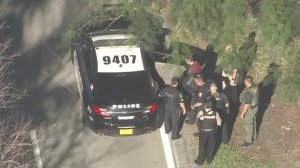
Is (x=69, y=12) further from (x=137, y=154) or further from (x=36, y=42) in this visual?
(x=137, y=154)

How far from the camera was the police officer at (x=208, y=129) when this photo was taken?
12.4 meters

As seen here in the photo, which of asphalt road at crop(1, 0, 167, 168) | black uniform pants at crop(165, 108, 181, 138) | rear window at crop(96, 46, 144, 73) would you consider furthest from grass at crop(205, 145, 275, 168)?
rear window at crop(96, 46, 144, 73)

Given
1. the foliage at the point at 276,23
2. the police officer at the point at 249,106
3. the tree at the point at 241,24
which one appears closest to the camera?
the foliage at the point at 276,23

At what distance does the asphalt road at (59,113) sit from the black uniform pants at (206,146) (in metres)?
1.00

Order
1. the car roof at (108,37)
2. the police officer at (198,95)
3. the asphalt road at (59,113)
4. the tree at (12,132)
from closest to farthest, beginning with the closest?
1. the tree at (12,132)
2. the police officer at (198,95)
3. the asphalt road at (59,113)
4. the car roof at (108,37)

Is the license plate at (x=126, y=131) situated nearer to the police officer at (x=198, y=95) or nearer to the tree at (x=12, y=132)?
the police officer at (x=198, y=95)

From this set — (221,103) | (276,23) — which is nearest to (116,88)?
(221,103)

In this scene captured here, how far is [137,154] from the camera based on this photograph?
551 inches

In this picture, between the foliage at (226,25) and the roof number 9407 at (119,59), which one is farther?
the roof number 9407 at (119,59)

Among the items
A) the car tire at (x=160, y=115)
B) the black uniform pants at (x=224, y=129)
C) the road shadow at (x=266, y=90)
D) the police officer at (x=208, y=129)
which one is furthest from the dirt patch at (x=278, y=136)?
the car tire at (x=160, y=115)

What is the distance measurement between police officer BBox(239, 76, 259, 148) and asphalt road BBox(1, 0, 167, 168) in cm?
215

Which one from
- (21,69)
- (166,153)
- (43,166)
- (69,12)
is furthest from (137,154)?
(69,12)

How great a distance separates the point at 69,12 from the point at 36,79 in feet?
13.0

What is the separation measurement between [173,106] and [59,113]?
10.9 ft
